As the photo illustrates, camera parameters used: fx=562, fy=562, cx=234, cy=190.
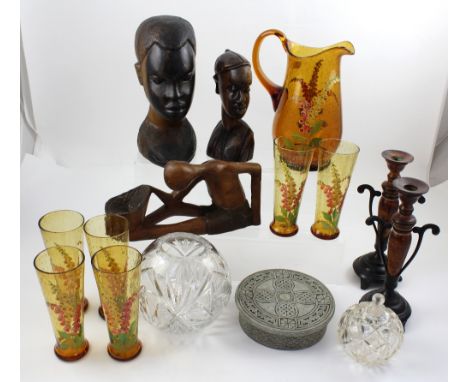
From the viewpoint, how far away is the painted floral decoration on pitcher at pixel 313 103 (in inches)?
78.0

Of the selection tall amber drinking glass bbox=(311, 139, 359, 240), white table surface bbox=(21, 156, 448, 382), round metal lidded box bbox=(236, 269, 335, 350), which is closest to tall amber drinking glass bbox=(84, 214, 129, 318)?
white table surface bbox=(21, 156, 448, 382)

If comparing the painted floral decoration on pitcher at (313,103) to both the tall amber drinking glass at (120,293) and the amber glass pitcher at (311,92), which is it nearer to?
the amber glass pitcher at (311,92)

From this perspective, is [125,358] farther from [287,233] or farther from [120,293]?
[287,233]

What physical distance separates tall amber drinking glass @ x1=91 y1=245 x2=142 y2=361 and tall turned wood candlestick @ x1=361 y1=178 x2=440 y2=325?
27.8 inches

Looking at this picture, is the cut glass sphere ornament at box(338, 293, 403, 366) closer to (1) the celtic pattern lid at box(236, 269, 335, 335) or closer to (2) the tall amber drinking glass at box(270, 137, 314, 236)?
(1) the celtic pattern lid at box(236, 269, 335, 335)

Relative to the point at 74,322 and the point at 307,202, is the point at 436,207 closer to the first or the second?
the point at 307,202

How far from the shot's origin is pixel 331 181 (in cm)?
175

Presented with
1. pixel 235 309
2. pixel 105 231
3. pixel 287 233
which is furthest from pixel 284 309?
pixel 105 231

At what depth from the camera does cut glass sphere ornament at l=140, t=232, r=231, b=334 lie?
155cm

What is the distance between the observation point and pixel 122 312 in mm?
1457

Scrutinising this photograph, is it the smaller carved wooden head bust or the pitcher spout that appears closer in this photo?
the smaller carved wooden head bust

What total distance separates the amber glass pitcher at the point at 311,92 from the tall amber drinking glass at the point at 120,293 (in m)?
0.83

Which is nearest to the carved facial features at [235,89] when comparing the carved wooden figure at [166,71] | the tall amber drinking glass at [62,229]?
the carved wooden figure at [166,71]

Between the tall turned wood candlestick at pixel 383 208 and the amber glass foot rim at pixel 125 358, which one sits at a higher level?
the tall turned wood candlestick at pixel 383 208
